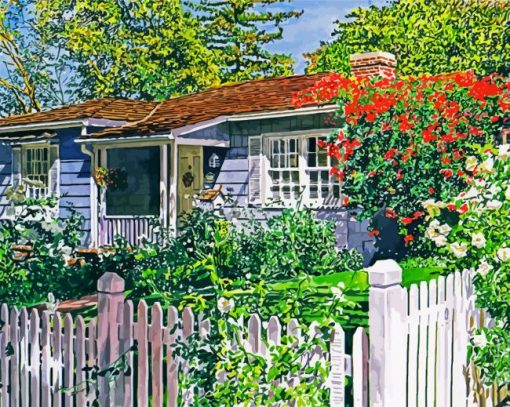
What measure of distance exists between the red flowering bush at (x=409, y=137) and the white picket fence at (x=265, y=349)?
610 centimetres

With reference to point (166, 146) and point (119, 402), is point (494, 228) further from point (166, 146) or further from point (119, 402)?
point (166, 146)

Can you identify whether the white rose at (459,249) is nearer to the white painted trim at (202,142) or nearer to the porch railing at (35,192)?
the white painted trim at (202,142)

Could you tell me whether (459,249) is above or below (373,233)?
above

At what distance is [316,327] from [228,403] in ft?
1.72

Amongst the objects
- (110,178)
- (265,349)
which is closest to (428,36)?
(110,178)

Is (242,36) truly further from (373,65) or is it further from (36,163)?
(373,65)

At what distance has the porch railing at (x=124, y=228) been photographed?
12419 mm

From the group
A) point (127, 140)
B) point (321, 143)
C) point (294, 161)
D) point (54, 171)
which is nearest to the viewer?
point (321, 143)

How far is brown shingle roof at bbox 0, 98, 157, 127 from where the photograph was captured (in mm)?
13531

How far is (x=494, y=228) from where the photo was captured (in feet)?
14.9

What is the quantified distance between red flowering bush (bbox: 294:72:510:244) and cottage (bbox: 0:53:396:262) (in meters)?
0.55

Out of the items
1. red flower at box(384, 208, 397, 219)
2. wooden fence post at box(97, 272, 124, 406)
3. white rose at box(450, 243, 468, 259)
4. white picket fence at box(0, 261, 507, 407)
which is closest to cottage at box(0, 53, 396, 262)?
red flower at box(384, 208, 397, 219)

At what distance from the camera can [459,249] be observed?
4410mm

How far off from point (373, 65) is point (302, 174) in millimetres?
2081
